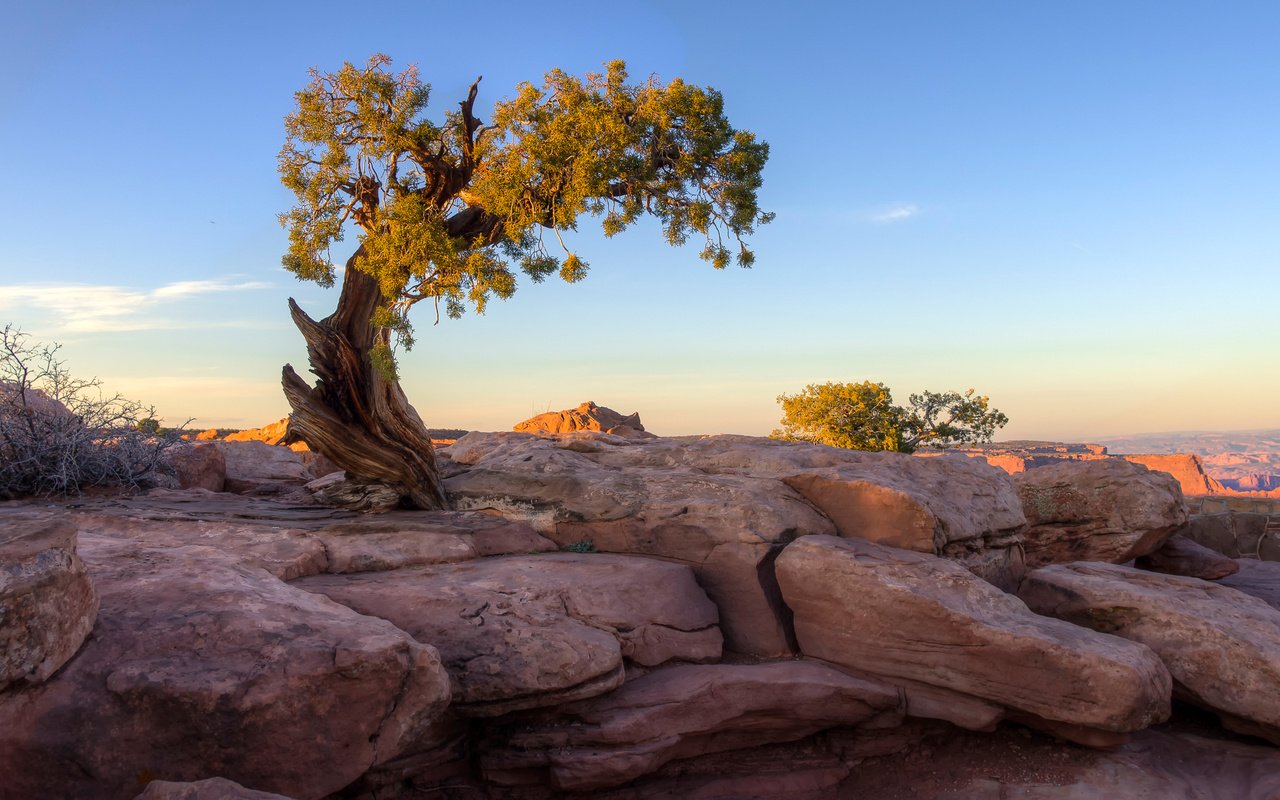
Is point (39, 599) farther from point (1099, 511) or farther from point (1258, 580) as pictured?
point (1258, 580)

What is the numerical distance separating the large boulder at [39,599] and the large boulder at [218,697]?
18cm

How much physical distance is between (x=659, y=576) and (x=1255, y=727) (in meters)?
7.26

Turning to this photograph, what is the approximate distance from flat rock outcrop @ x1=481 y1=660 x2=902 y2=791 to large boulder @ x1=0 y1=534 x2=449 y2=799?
1169 mm

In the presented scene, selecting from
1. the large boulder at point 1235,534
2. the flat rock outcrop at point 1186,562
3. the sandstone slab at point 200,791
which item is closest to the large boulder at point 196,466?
the sandstone slab at point 200,791

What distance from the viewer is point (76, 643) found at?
20.7ft

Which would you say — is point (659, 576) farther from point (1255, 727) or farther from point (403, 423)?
point (1255, 727)

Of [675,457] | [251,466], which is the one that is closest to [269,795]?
[675,457]

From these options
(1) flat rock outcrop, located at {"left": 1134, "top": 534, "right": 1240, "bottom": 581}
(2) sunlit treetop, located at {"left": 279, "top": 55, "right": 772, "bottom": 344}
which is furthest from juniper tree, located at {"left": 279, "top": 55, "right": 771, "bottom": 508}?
(1) flat rock outcrop, located at {"left": 1134, "top": 534, "right": 1240, "bottom": 581}

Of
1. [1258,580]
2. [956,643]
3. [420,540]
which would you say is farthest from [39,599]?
[1258,580]

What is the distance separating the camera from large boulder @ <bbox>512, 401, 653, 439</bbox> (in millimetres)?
26498

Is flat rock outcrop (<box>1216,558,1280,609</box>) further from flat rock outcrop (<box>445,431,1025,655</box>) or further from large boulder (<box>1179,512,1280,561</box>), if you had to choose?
flat rock outcrop (<box>445,431,1025,655</box>)

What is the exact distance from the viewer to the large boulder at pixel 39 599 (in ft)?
19.0

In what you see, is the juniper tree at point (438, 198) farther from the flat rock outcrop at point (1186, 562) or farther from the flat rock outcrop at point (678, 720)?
the flat rock outcrop at point (1186, 562)

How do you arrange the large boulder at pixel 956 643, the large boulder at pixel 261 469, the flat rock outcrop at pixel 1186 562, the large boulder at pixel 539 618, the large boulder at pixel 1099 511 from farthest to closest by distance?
the large boulder at pixel 261 469 → the flat rock outcrop at pixel 1186 562 → the large boulder at pixel 1099 511 → the large boulder at pixel 956 643 → the large boulder at pixel 539 618
